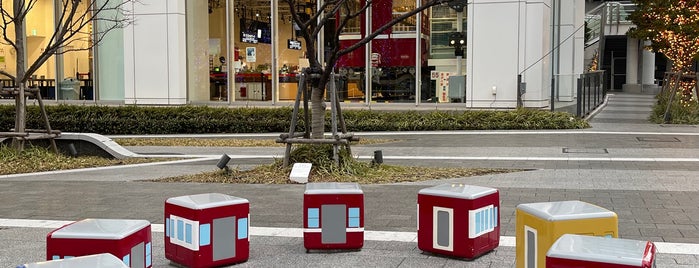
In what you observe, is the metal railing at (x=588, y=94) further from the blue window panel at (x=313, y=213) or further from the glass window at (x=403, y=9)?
the blue window panel at (x=313, y=213)

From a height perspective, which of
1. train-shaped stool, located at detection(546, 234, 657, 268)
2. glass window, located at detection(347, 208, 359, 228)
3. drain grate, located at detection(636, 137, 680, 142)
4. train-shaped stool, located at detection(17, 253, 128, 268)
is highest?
train-shaped stool, located at detection(546, 234, 657, 268)

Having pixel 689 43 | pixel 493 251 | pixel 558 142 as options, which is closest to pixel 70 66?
pixel 558 142

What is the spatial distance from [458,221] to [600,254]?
104 inches

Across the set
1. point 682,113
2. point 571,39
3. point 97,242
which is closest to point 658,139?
point 682,113

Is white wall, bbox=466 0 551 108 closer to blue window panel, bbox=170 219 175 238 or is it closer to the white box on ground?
the white box on ground

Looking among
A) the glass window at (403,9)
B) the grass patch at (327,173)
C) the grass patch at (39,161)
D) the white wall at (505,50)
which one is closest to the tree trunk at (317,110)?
the grass patch at (327,173)

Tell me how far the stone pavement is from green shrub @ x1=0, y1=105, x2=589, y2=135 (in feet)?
7.23

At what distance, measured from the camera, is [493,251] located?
657 cm

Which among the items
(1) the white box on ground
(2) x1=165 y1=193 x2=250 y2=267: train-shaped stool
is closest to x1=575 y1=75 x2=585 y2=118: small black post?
(1) the white box on ground

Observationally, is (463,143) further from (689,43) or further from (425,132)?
(689,43)

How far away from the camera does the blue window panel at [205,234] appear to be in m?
5.86

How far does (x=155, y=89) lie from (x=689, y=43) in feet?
58.1

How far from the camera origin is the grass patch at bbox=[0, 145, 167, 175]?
1330cm

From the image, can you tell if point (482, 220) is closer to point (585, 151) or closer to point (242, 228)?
point (242, 228)
